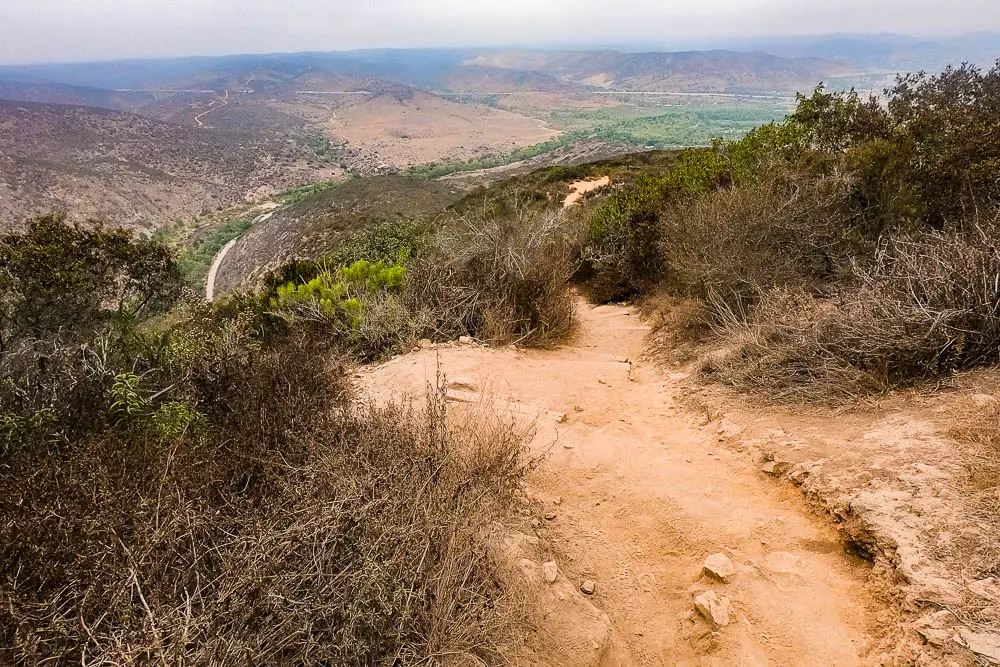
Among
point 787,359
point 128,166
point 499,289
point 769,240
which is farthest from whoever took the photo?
point 128,166

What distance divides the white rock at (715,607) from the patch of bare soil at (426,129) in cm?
9467

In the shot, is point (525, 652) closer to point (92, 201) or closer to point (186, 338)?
point (186, 338)

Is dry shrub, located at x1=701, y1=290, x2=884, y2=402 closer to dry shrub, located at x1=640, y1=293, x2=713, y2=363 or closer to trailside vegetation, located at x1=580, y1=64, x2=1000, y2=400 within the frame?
trailside vegetation, located at x1=580, y1=64, x2=1000, y2=400

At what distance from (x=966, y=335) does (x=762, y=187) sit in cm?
378

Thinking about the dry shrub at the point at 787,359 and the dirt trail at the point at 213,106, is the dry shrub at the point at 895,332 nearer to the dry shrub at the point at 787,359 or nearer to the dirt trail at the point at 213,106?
the dry shrub at the point at 787,359

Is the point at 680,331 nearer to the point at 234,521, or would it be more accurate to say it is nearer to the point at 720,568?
the point at 720,568

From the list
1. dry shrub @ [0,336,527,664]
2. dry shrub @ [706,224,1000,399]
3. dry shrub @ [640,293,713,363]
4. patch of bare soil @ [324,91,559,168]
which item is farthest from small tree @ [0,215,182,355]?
patch of bare soil @ [324,91,559,168]

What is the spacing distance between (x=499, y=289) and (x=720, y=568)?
5.16 meters

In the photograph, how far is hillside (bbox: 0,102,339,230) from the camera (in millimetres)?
51062

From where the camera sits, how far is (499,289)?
7.43 meters

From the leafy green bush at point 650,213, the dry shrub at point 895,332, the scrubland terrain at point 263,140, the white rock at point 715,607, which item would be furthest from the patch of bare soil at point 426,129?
the white rock at point 715,607

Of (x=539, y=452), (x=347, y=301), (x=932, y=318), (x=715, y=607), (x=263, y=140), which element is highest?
(x=263, y=140)

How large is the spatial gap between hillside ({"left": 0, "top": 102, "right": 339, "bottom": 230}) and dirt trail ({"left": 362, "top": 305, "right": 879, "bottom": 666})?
182ft

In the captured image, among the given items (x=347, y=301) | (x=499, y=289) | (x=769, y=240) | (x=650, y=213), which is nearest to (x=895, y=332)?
(x=769, y=240)
